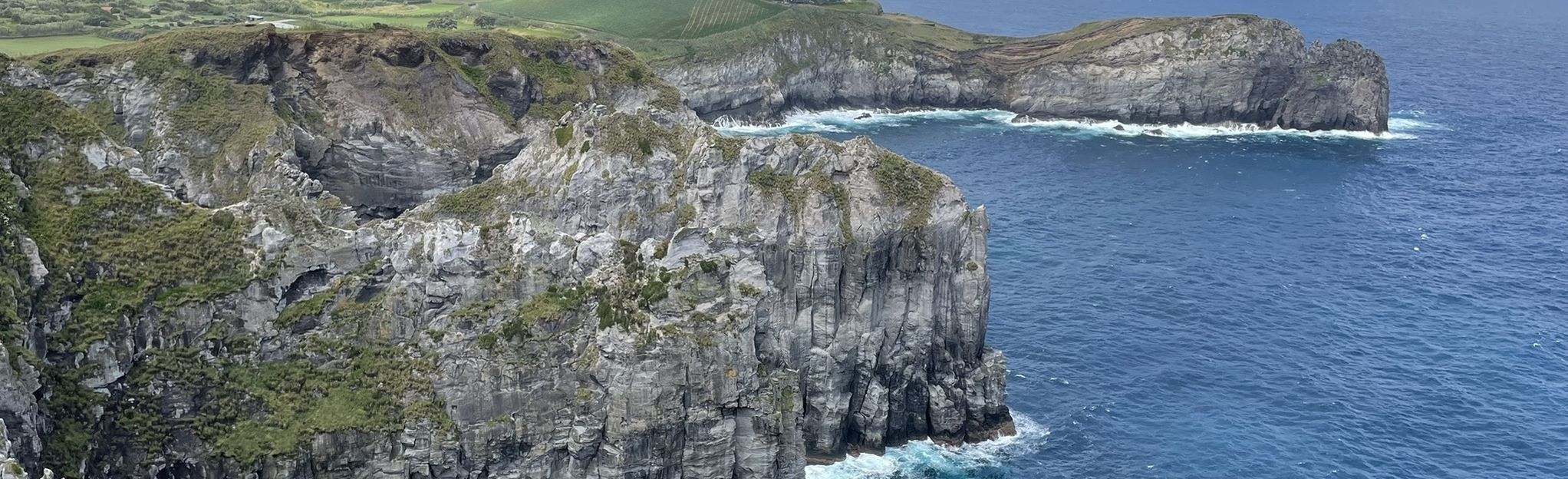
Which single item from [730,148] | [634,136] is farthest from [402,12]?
[730,148]

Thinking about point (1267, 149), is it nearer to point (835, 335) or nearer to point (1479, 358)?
point (1479, 358)

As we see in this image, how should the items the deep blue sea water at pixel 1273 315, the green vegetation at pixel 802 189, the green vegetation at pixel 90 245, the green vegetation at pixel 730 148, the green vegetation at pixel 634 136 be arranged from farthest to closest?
1. the green vegetation at pixel 634 136
2. the deep blue sea water at pixel 1273 315
3. the green vegetation at pixel 730 148
4. the green vegetation at pixel 802 189
5. the green vegetation at pixel 90 245

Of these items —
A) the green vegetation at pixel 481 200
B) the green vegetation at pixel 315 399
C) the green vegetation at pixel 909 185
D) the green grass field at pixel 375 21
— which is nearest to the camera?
the green vegetation at pixel 315 399

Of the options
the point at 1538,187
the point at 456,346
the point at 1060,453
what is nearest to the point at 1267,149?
the point at 1538,187

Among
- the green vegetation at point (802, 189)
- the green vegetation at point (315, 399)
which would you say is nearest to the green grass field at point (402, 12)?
the green vegetation at point (802, 189)

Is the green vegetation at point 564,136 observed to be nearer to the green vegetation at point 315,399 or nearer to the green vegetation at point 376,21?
the green vegetation at point 315,399

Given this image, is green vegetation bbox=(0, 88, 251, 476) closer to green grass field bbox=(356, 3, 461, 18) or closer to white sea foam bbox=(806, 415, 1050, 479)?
white sea foam bbox=(806, 415, 1050, 479)

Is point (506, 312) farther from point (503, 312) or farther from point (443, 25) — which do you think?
point (443, 25)
